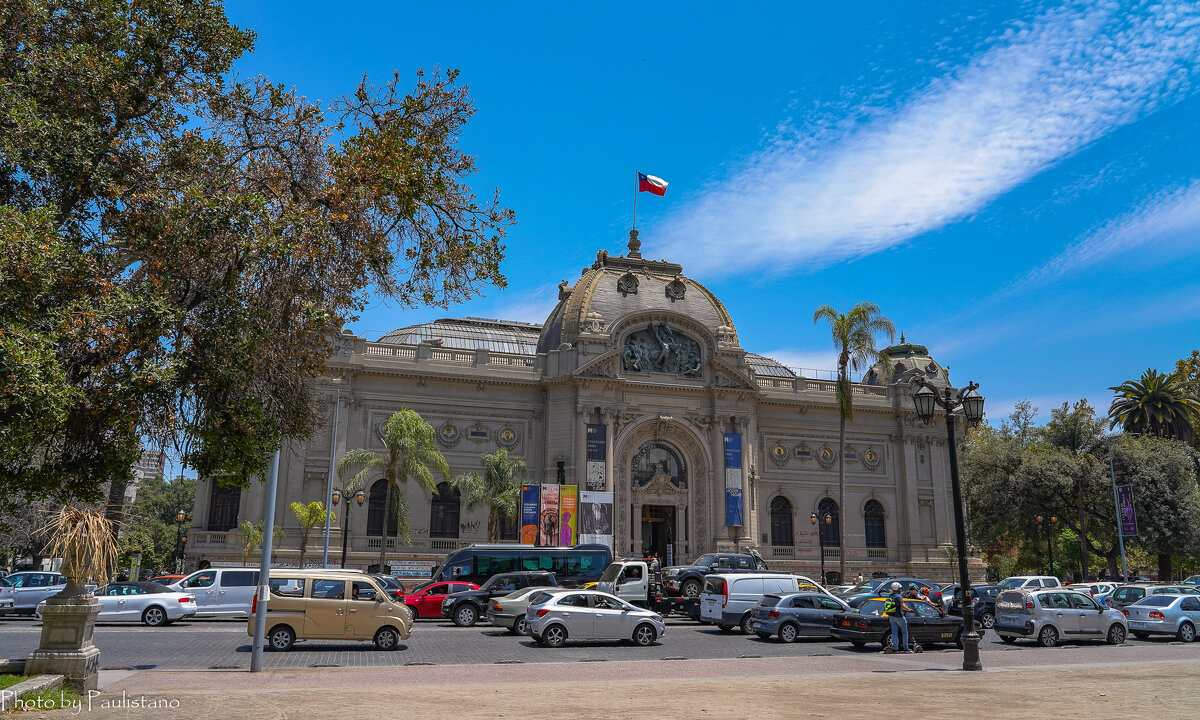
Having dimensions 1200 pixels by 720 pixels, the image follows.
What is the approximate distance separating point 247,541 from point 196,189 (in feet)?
114

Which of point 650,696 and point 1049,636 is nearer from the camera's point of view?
point 650,696

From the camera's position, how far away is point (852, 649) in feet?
72.0

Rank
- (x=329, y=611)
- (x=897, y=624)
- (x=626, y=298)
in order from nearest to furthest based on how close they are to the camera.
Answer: (x=329, y=611), (x=897, y=624), (x=626, y=298)

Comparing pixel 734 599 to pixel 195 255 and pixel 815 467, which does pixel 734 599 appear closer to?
pixel 195 255

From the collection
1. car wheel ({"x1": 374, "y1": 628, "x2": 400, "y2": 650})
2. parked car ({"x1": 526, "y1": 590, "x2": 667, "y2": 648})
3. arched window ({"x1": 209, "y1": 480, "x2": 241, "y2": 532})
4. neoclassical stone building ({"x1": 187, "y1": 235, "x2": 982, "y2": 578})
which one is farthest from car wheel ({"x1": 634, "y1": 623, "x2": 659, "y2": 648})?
arched window ({"x1": 209, "y1": 480, "x2": 241, "y2": 532})

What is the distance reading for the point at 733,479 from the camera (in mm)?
48656

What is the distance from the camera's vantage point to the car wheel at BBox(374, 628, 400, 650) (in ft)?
64.7

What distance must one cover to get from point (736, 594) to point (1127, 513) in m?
31.1

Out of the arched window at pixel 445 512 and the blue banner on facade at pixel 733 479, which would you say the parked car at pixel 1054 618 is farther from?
the arched window at pixel 445 512

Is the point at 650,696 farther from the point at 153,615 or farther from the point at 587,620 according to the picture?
the point at 153,615

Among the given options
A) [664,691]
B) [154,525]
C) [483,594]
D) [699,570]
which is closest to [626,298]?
[699,570]

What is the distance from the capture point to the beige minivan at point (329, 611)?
1912 cm

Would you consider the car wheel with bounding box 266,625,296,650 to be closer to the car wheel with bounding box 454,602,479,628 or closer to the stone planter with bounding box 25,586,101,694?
the stone planter with bounding box 25,586,101,694

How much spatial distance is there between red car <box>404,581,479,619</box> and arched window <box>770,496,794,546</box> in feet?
95.3
